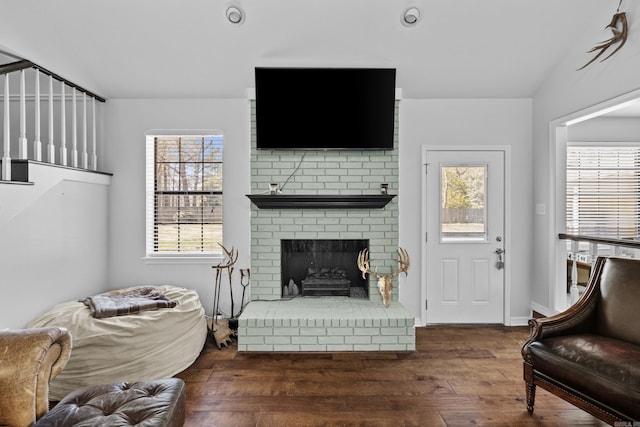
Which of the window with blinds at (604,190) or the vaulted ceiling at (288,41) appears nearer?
the vaulted ceiling at (288,41)

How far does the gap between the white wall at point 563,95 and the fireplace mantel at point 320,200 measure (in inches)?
65.0

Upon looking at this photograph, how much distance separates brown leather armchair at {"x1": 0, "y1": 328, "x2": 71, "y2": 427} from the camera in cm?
151

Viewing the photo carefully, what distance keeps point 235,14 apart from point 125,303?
102 inches

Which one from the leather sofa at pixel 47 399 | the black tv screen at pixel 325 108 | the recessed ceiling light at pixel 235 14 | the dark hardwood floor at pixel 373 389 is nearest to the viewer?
the leather sofa at pixel 47 399

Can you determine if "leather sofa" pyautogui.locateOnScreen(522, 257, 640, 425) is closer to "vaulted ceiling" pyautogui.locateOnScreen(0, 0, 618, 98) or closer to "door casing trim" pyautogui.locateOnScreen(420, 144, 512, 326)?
"door casing trim" pyautogui.locateOnScreen(420, 144, 512, 326)

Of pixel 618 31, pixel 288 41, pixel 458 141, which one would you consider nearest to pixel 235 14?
pixel 288 41

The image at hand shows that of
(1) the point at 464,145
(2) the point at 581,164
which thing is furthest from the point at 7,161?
(2) the point at 581,164

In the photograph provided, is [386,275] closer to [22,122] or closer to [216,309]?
[216,309]

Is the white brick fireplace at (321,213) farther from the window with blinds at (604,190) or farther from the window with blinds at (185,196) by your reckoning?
the window with blinds at (604,190)

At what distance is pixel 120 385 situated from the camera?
181 centimetres

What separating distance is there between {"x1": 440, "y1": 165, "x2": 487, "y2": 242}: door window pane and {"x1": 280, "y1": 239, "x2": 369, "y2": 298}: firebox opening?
94 cm

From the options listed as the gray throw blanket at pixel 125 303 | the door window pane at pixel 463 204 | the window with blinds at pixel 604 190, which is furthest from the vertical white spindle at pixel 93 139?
the window with blinds at pixel 604 190

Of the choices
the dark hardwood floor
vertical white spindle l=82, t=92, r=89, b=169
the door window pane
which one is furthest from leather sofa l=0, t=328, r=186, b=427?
the door window pane

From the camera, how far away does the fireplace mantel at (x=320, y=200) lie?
357 centimetres
